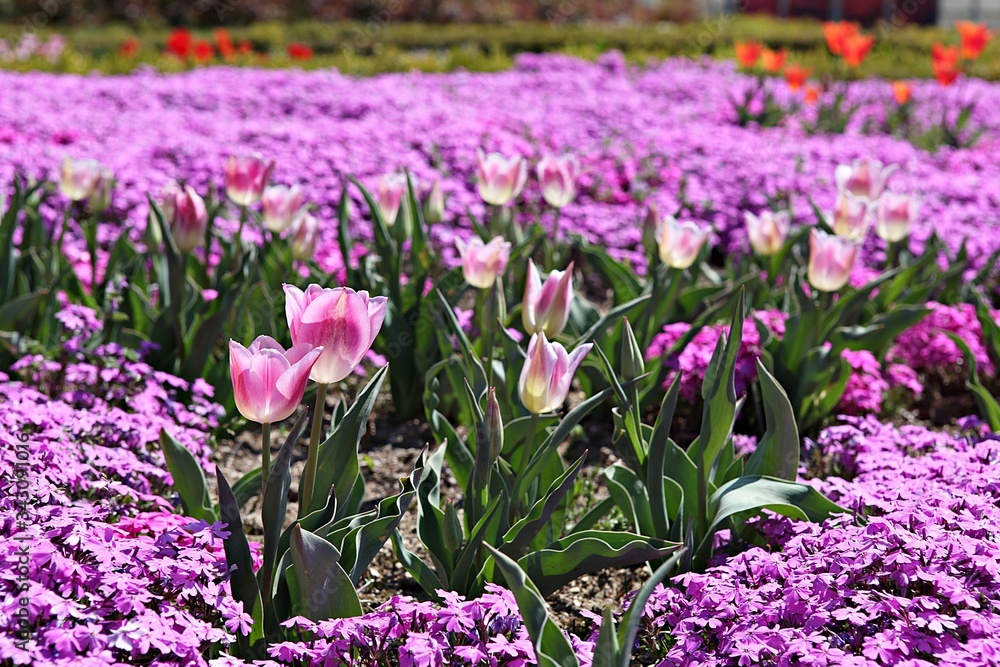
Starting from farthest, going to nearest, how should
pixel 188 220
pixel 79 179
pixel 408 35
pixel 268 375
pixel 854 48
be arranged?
pixel 408 35 → pixel 854 48 → pixel 79 179 → pixel 188 220 → pixel 268 375

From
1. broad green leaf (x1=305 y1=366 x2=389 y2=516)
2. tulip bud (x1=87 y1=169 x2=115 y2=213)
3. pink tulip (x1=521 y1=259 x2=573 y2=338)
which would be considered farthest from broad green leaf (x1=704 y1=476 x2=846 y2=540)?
tulip bud (x1=87 y1=169 x2=115 y2=213)

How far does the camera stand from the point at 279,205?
3189 millimetres

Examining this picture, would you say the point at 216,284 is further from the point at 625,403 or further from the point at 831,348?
the point at 831,348

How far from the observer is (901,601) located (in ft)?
5.43

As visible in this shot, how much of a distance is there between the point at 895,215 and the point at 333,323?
2423 mm

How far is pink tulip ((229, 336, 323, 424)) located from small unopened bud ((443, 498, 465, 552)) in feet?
2.04

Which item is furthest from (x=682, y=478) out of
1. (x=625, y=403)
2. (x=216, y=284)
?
(x=216, y=284)

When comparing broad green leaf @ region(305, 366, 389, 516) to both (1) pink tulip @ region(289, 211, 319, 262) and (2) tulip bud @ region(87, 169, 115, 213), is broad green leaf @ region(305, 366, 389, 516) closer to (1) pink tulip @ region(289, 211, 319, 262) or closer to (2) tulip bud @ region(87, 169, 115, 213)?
(1) pink tulip @ region(289, 211, 319, 262)

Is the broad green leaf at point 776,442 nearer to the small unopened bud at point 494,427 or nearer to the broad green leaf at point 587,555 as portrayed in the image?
the broad green leaf at point 587,555

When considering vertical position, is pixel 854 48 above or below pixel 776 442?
above

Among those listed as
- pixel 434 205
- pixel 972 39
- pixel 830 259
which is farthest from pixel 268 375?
pixel 972 39

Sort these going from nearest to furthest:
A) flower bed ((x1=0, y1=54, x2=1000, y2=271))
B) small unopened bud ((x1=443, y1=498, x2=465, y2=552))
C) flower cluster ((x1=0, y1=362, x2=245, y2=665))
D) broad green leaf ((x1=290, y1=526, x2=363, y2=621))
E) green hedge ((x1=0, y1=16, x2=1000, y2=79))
A: flower cluster ((x1=0, y1=362, x2=245, y2=665)) < broad green leaf ((x1=290, y1=526, x2=363, y2=621)) < small unopened bud ((x1=443, y1=498, x2=465, y2=552)) < flower bed ((x1=0, y1=54, x2=1000, y2=271)) < green hedge ((x1=0, y1=16, x2=1000, y2=79))

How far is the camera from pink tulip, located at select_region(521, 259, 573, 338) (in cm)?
230

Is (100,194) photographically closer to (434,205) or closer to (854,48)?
(434,205)
